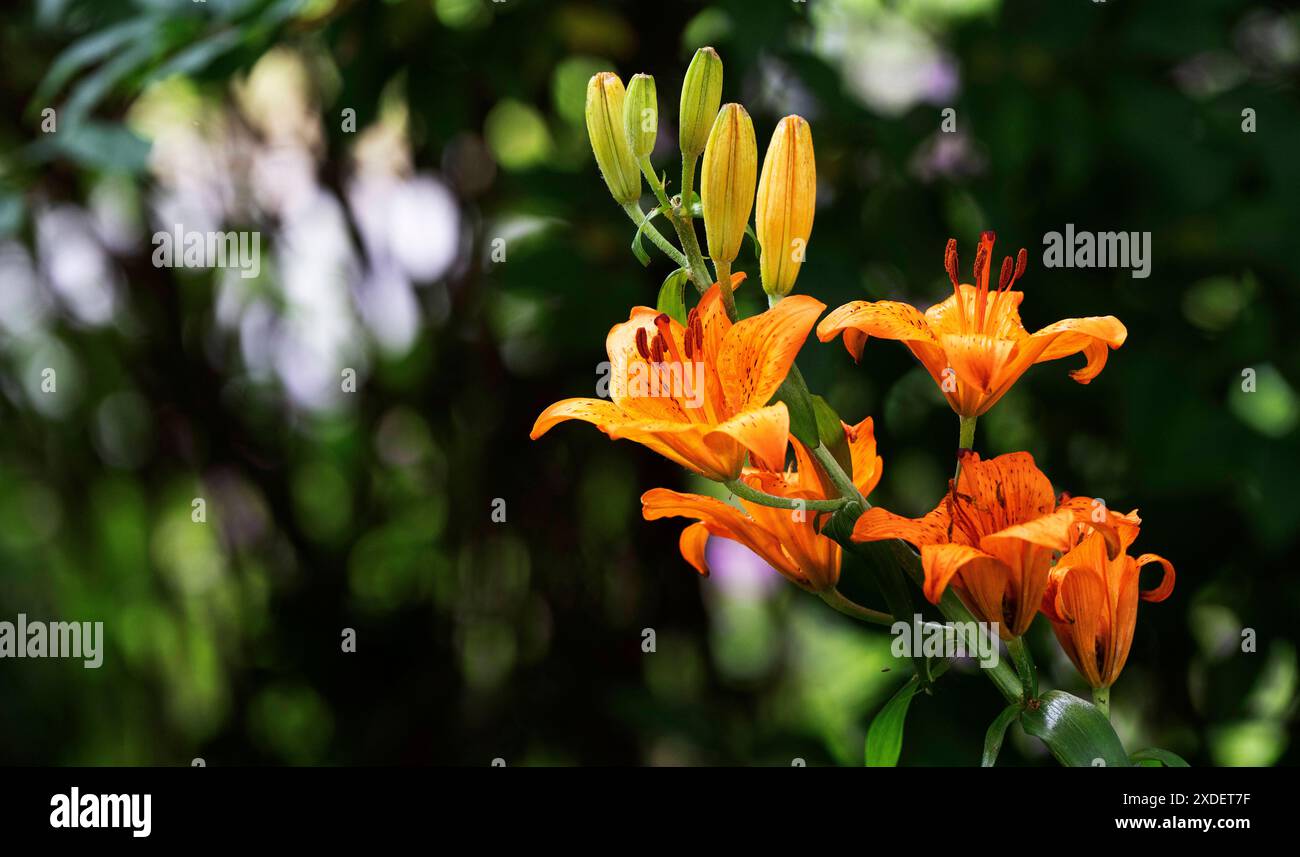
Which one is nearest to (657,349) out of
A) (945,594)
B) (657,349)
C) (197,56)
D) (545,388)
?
(657,349)

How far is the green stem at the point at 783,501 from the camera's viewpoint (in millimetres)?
283

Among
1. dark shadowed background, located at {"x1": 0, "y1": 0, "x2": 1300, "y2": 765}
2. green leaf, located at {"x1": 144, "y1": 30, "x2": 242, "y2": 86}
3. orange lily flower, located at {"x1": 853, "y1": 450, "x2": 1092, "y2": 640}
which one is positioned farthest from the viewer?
dark shadowed background, located at {"x1": 0, "y1": 0, "x2": 1300, "y2": 765}

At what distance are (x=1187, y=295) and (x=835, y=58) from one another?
1.06 ft

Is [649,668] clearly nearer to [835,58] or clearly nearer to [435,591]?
[435,591]

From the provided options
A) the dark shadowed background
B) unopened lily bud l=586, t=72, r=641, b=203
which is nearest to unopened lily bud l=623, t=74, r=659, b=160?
unopened lily bud l=586, t=72, r=641, b=203

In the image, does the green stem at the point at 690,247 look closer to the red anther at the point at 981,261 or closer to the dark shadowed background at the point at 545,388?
the red anther at the point at 981,261

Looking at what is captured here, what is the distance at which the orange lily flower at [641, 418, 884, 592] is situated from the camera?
31 cm

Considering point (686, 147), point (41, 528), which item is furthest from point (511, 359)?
point (686, 147)

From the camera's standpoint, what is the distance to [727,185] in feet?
0.97

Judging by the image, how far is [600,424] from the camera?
0.29 meters

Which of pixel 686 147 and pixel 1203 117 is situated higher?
pixel 1203 117

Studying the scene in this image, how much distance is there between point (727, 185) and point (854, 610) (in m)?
0.12

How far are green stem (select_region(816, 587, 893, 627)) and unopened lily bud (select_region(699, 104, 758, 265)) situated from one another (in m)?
0.10

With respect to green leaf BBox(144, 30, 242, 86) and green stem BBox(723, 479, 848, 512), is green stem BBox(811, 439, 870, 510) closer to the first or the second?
green stem BBox(723, 479, 848, 512)
